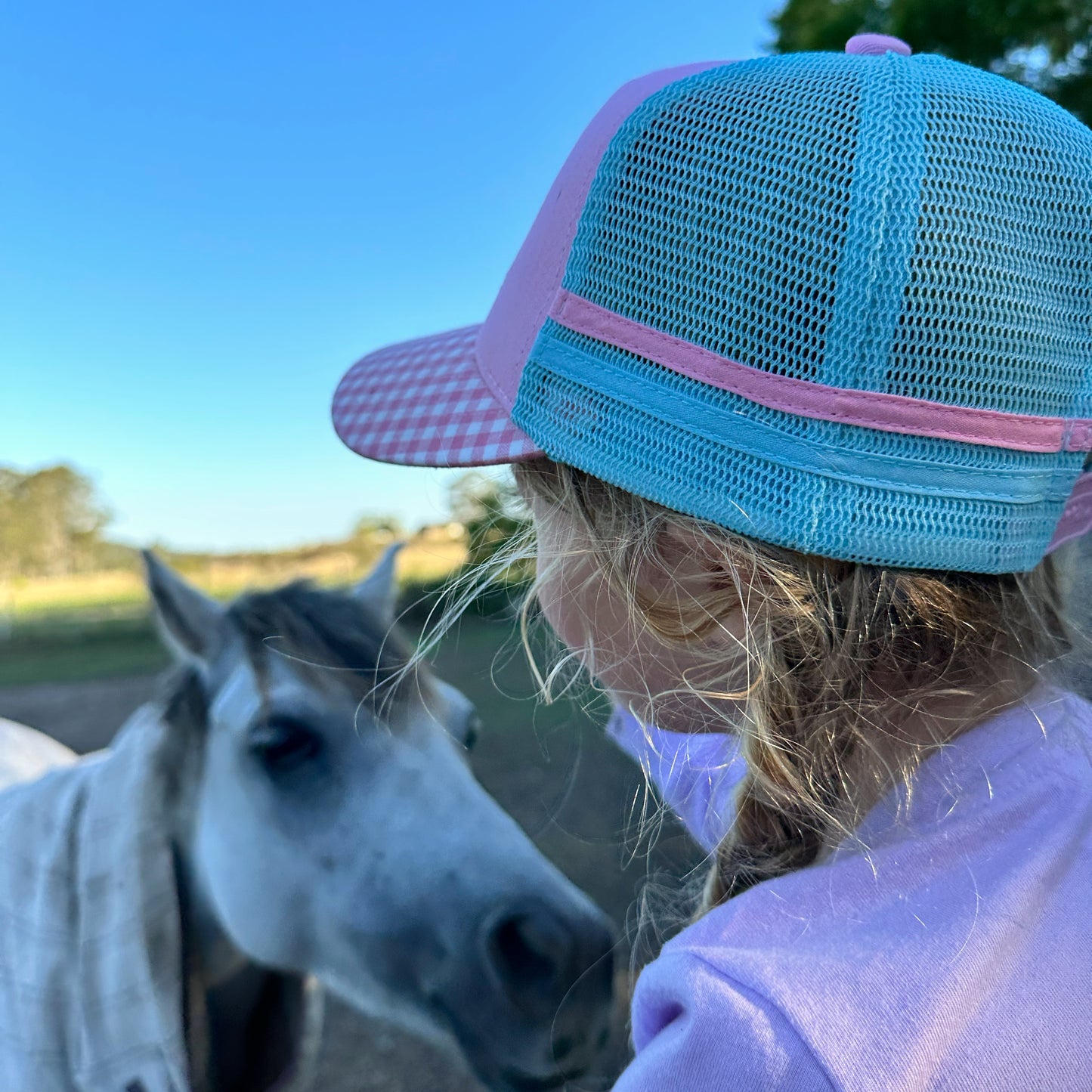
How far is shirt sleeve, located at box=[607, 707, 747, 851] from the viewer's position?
721 millimetres

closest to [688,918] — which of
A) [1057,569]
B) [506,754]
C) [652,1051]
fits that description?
[652,1051]

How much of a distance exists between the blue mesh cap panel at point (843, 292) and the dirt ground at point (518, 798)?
315 mm

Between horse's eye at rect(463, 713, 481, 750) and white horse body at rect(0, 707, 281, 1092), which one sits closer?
white horse body at rect(0, 707, 281, 1092)

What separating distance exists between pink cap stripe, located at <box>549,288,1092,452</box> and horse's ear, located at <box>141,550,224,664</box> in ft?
1.82

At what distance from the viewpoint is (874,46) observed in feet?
1.67

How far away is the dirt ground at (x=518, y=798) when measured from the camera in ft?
2.73

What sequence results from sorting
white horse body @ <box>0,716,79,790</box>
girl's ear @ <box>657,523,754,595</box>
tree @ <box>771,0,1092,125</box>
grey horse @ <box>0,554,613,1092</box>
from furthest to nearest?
tree @ <box>771,0,1092,125</box>, white horse body @ <box>0,716,79,790</box>, grey horse @ <box>0,554,613,1092</box>, girl's ear @ <box>657,523,754,595</box>

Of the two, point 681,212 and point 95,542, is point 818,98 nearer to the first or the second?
point 681,212

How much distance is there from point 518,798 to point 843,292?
137cm

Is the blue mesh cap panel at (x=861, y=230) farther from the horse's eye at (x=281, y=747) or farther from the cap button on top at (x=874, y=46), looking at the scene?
the horse's eye at (x=281, y=747)

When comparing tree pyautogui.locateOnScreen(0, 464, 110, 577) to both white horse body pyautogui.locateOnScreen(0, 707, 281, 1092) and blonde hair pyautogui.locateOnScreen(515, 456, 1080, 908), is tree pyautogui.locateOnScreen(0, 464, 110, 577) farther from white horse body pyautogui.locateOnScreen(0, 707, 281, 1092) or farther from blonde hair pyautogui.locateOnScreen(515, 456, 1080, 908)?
blonde hair pyautogui.locateOnScreen(515, 456, 1080, 908)

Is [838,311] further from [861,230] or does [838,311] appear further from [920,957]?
[920,957]

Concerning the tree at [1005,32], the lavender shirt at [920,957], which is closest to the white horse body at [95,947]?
the lavender shirt at [920,957]

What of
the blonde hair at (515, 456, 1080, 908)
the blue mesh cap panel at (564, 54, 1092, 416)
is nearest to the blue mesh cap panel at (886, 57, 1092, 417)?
the blue mesh cap panel at (564, 54, 1092, 416)
